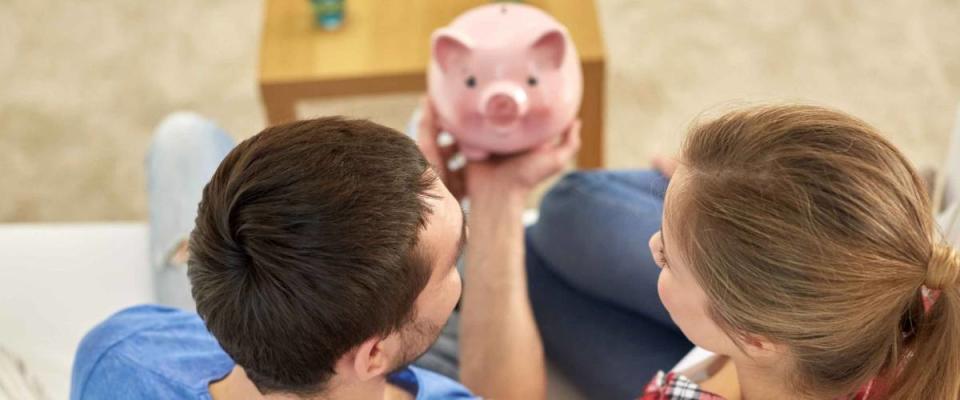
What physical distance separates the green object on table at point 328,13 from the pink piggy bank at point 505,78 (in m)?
0.48

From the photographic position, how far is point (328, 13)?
170cm

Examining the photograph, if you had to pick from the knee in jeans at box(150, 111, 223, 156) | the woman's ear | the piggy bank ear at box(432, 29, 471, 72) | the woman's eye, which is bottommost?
the knee in jeans at box(150, 111, 223, 156)

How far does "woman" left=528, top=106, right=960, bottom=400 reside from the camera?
68 cm

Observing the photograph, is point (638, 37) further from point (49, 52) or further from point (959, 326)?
point (959, 326)

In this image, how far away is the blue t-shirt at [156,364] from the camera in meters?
0.88

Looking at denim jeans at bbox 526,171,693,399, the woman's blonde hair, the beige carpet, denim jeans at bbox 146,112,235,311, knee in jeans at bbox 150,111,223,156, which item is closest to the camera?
the woman's blonde hair

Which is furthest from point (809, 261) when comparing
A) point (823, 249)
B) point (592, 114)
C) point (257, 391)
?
point (592, 114)

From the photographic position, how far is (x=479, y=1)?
1.78 m

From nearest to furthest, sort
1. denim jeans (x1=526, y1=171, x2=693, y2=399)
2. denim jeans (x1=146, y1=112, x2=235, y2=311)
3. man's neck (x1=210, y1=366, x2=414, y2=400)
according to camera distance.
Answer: man's neck (x1=210, y1=366, x2=414, y2=400) → denim jeans (x1=526, y1=171, x2=693, y2=399) → denim jeans (x1=146, y1=112, x2=235, y2=311)

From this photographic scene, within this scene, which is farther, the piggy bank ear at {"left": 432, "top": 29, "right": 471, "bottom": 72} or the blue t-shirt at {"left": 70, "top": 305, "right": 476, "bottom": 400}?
the piggy bank ear at {"left": 432, "top": 29, "right": 471, "bottom": 72}

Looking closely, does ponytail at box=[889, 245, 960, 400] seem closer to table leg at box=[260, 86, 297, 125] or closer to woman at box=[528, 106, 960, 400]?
woman at box=[528, 106, 960, 400]

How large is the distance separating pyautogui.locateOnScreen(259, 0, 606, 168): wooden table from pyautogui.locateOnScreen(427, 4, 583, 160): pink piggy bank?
36 centimetres

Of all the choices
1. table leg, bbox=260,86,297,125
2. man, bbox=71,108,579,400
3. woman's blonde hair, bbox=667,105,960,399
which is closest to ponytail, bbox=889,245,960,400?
woman's blonde hair, bbox=667,105,960,399

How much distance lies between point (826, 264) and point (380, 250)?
1.01 ft
